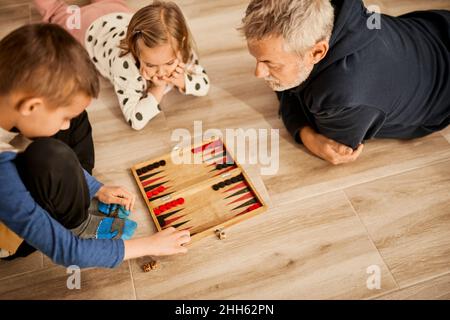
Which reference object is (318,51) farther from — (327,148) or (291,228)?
(291,228)

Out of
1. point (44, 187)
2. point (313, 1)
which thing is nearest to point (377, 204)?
point (313, 1)

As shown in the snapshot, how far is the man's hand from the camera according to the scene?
1.75 meters

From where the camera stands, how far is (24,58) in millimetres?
1043

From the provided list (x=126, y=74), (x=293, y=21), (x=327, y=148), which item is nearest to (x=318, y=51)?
(x=293, y=21)

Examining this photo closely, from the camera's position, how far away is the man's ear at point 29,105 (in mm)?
1053

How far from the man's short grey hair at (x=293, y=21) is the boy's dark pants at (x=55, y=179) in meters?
0.75

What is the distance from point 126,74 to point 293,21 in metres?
0.89

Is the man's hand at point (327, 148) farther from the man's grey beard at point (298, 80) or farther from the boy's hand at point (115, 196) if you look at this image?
the boy's hand at point (115, 196)

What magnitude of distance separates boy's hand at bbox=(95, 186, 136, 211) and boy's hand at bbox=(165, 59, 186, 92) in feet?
1.87

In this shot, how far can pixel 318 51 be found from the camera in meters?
1.40
